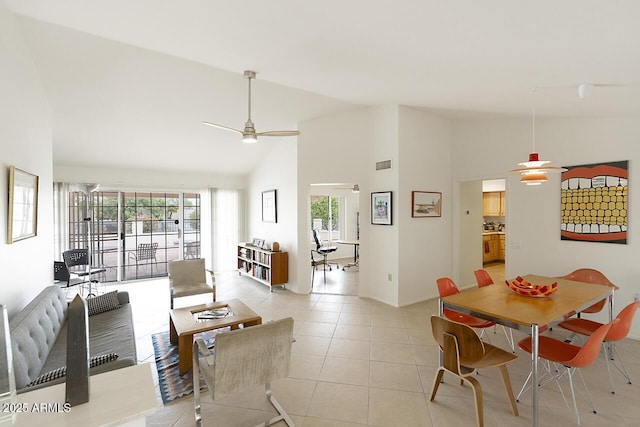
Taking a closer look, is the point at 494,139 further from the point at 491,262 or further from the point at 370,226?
the point at 491,262

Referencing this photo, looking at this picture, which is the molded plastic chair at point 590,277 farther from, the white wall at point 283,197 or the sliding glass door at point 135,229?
the sliding glass door at point 135,229

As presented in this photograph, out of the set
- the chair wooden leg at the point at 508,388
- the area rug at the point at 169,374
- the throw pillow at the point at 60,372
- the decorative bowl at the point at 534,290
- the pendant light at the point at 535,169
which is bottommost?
the area rug at the point at 169,374

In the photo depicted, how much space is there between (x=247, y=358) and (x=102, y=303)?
246 centimetres

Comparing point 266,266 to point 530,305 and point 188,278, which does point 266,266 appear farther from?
point 530,305

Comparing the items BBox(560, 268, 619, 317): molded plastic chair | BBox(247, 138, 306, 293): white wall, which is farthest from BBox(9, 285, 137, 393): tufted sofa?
BBox(560, 268, 619, 317): molded plastic chair

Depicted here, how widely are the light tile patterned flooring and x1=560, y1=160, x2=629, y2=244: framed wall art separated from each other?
1.25 metres

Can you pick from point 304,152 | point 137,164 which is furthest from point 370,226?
point 137,164

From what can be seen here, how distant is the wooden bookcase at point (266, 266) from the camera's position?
5.50 meters

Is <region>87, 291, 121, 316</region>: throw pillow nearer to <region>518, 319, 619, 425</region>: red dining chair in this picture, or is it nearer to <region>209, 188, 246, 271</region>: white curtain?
<region>209, 188, 246, 271</region>: white curtain

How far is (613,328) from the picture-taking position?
7.44 feet

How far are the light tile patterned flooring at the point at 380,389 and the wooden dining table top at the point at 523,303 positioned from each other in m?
0.71

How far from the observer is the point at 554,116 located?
3949 millimetres

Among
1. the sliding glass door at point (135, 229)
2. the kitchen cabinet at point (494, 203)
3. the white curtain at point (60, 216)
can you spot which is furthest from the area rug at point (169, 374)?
the kitchen cabinet at point (494, 203)

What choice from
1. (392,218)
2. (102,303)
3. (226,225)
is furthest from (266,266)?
(102,303)
